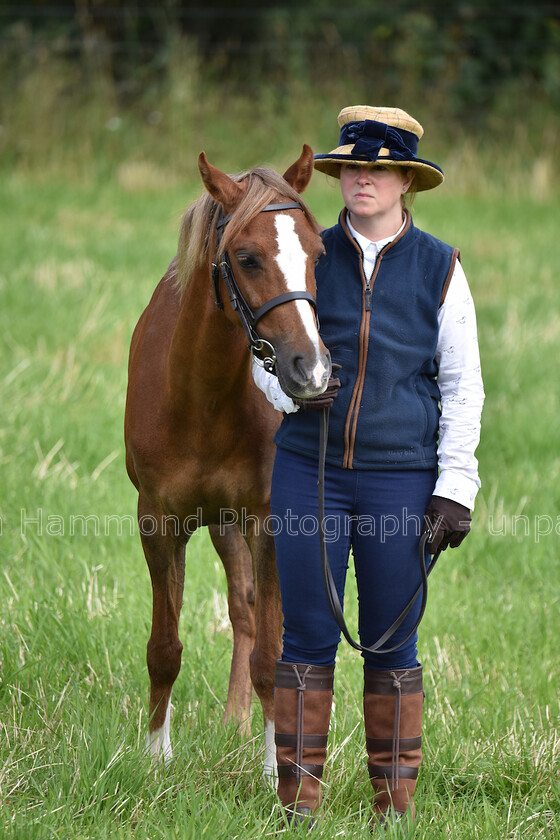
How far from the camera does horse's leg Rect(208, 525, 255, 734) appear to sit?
3.65 m

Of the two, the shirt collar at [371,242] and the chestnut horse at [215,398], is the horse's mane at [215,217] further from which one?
the shirt collar at [371,242]

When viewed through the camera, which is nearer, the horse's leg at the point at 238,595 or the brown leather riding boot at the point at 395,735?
the brown leather riding boot at the point at 395,735

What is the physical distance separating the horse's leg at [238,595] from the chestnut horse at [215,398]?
86mm

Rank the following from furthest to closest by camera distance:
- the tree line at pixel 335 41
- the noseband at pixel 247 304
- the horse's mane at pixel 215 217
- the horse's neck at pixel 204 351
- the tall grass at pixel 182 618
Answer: the tree line at pixel 335 41 → the horse's neck at pixel 204 351 → the tall grass at pixel 182 618 → the horse's mane at pixel 215 217 → the noseband at pixel 247 304

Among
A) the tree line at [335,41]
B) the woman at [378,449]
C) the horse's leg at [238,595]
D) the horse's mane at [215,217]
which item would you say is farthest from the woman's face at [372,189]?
the tree line at [335,41]

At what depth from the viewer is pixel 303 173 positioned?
2.81 m

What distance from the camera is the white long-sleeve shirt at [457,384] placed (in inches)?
103

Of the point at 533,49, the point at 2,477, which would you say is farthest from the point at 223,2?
the point at 2,477

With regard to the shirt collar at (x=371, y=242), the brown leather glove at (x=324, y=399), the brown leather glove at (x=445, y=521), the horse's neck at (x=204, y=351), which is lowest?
the brown leather glove at (x=445, y=521)

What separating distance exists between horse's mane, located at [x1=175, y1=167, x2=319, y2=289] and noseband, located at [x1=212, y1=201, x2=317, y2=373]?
0.11 feet

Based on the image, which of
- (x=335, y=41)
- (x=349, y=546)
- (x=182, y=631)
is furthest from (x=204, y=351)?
(x=335, y=41)

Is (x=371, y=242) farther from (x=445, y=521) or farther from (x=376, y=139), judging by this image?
(x=445, y=521)

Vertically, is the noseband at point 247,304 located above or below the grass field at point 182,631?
above

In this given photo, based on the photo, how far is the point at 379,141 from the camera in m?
2.58
